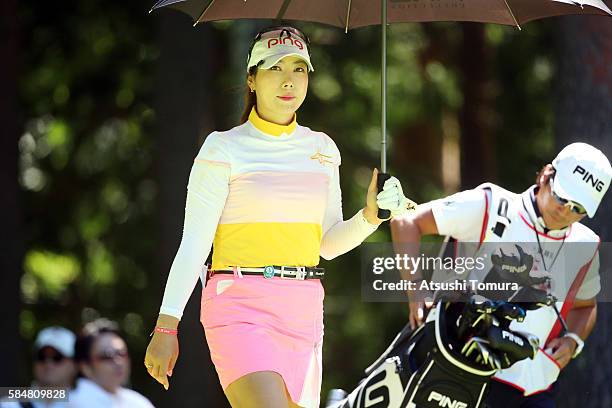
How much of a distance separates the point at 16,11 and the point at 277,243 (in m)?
5.22

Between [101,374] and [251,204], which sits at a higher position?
[251,204]

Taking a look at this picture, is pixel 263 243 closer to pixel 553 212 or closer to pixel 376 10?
pixel 376 10

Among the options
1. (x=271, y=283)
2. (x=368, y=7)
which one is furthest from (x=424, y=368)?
(x=368, y=7)

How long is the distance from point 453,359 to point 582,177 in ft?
3.44

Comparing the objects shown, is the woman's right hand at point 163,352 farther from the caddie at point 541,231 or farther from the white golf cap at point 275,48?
the caddie at point 541,231

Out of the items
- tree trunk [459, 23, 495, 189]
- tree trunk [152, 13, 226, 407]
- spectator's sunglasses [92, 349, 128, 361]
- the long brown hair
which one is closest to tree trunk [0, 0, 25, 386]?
tree trunk [152, 13, 226, 407]

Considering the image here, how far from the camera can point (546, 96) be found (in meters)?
12.2

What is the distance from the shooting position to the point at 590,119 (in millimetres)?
6988

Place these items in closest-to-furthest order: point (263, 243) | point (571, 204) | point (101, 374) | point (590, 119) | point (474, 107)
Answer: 1. point (263, 243)
2. point (571, 204)
3. point (101, 374)
4. point (590, 119)
5. point (474, 107)

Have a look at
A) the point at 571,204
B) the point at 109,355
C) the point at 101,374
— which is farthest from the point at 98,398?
the point at 571,204

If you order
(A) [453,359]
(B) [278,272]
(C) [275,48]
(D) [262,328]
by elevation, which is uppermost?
(C) [275,48]

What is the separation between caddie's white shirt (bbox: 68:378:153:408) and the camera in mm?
6277

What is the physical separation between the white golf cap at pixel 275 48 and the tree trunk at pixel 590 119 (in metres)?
2.49

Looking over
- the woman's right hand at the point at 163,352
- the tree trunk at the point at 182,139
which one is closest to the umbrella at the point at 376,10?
the woman's right hand at the point at 163,352
